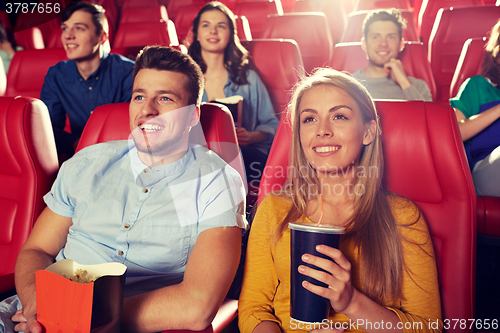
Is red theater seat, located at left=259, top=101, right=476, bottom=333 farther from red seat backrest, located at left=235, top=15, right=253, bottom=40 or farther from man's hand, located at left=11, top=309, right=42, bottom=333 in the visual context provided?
red seat backrest, located at left=235, top=15, right=253, bottom=40

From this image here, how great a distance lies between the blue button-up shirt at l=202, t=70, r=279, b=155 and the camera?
7.29ft

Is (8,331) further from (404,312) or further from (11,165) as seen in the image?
(404,312)

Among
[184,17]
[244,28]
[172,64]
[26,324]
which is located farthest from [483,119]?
[184,17]

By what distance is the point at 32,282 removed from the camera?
988mm

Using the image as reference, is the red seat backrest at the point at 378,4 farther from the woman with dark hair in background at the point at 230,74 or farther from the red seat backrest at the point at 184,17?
the woman with dark hair in background at the point at 230,74

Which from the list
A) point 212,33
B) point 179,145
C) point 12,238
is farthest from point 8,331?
point 212,33

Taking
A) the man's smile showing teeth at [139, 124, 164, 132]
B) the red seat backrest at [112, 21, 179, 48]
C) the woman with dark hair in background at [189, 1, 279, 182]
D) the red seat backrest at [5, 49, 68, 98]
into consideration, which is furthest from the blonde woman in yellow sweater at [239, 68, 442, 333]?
the red seat backrest at [112, 21, 179, 48]

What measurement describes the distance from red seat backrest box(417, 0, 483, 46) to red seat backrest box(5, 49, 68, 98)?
345 cm

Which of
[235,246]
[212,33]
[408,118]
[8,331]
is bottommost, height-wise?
[8,331]

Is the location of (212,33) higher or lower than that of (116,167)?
higher

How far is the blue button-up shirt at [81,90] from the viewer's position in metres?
2.19

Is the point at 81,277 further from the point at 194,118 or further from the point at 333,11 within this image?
the point at 333,11

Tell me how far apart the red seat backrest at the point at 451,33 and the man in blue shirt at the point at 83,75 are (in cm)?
232

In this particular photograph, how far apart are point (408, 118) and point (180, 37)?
4532 mm
